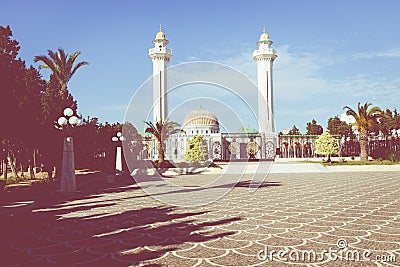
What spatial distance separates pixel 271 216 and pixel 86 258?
4.69 meters

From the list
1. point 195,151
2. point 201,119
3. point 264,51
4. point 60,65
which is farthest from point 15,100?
point 264,51

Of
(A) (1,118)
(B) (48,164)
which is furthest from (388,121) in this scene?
(A) (1,118)

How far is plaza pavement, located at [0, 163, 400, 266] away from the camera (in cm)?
542

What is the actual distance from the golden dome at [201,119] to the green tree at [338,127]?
18.6 meters

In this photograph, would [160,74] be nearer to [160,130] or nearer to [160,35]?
[160,35]

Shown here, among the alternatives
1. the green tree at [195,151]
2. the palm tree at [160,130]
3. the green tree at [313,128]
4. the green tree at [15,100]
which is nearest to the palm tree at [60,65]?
the green tree at [15,100]

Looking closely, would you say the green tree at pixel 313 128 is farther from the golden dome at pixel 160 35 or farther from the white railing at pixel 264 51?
the golden dome at pixel 160 35

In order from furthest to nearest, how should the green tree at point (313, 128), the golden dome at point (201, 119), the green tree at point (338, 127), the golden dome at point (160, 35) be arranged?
the green tree at point (313, 128) → the golden dome at point (160, 35) → the golden dome at point (201, 119) → the green tree at point (338, 127)

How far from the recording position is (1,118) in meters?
14.8

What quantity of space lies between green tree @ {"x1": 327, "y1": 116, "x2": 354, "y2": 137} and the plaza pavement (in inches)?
1818

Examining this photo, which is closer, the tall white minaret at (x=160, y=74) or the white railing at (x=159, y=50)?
the tall white minaret at (x=160, y=74)

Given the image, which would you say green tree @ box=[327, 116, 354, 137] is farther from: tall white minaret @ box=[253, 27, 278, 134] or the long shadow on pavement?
the long shadow on pavement

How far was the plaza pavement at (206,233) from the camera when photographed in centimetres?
542

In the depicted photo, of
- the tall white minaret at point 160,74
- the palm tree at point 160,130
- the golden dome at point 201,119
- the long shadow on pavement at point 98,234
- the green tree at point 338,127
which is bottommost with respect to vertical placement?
the long shadow on pavement at point 98,234
